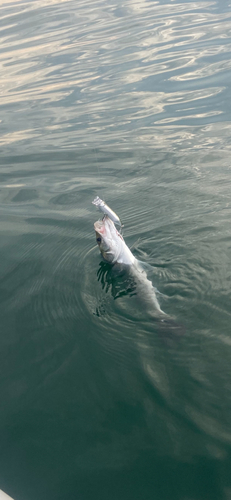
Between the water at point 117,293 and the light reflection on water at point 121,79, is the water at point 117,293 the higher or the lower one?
the lower one

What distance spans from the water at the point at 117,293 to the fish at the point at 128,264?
124 mm

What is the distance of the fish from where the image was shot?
466 centimetres

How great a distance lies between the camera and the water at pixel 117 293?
11.1ft

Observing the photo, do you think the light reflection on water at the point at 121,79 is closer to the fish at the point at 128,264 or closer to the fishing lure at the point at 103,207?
the fish at the point at 128,264

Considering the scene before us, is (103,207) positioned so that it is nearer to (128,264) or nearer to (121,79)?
(128,264)

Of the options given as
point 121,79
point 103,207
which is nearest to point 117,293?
point 103,207

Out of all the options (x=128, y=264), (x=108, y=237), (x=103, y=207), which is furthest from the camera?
(x=128, y=264)

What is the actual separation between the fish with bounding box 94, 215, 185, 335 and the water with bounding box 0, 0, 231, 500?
0.12m

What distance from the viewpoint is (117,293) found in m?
5.08

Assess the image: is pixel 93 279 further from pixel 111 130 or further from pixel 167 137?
pixel 111 130

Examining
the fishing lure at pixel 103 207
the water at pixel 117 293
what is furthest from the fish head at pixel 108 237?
the water at pixel 117 293

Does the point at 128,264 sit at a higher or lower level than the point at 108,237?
lower

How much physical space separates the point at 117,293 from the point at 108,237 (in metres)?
0.66

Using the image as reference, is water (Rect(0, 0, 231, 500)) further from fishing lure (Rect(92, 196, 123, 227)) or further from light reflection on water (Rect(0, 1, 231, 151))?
fishing lure (Rect(92, 196, 123, 227))
